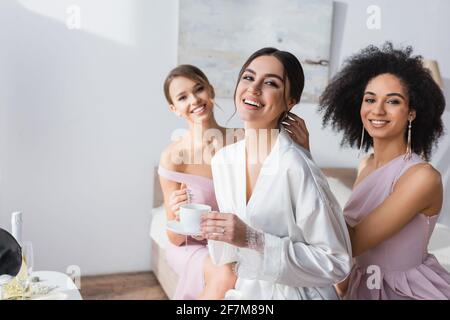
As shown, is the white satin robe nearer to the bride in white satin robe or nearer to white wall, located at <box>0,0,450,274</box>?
the bride in white satin robe

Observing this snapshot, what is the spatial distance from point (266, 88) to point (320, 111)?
0.91 feet

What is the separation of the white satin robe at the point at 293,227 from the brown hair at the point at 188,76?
231 millimetres

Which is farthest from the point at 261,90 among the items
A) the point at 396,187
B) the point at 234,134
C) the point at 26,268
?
the point at 26,268

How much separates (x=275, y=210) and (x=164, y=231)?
1.09 feet

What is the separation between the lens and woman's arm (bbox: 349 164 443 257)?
0.73 metres

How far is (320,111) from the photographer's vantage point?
36.7 inches

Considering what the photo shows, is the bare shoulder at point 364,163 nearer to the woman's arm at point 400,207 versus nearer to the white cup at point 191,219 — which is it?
the woman's arm at point 400,207

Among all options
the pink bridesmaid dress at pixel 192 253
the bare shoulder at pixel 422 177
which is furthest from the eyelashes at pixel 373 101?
the pink bridesmaid dress at pixel 192 253

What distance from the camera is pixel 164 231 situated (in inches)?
36.3

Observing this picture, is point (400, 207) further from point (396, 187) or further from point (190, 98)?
point (190, 98)

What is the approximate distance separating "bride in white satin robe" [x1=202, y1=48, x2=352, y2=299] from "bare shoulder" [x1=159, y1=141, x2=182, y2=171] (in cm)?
16

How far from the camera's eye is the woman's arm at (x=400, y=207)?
0.73 meters
